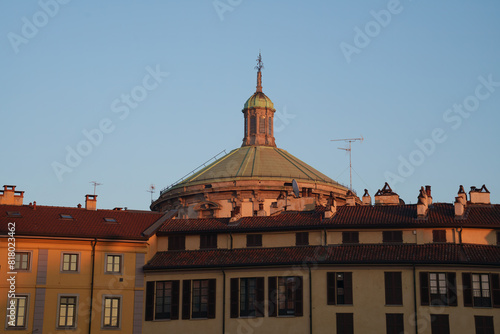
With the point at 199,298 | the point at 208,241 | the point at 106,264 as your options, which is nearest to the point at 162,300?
the point at 199,298

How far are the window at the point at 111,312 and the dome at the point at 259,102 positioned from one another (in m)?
62.6

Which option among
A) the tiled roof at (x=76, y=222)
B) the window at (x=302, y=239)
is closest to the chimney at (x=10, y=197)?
the tiled roof at (x=76, y=222)

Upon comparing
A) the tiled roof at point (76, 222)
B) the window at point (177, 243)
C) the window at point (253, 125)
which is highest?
the window at point (253, 125)

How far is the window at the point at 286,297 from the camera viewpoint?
63969 millimetres

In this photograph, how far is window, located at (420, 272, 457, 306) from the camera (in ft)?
204

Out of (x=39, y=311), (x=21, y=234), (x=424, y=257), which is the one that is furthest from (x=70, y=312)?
(x=424, y=257)

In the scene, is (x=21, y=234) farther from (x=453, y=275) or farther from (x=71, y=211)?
(x=453, y=275)

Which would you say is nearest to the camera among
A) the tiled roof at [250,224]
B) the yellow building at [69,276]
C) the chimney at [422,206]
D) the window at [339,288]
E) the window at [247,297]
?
the window at [339,288]

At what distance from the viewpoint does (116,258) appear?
67.8m

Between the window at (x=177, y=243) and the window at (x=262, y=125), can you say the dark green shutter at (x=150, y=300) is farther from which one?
the window at (x=262, y=125)

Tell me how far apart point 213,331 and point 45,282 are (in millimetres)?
12388

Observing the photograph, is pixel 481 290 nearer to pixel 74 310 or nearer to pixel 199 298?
pixel 199 298

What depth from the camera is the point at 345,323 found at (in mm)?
62875

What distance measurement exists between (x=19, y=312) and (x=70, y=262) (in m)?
4.99
